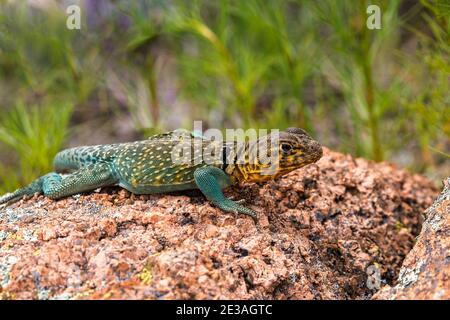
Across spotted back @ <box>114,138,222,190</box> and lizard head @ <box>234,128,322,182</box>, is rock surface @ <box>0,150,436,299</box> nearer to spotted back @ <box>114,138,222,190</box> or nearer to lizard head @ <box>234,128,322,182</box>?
spotted back @ <box>114,138,222,190</box>

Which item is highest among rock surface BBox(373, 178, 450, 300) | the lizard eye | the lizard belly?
the lizard eye

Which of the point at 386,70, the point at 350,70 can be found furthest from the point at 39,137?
the point at 386,70

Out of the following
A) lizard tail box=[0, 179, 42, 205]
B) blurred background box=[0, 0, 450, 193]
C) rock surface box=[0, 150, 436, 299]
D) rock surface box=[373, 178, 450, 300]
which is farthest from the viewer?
blurred background box=[0, 0, 450, 193]

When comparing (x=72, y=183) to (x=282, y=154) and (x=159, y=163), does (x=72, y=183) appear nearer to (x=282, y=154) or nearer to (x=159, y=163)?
(x=159, y=163)

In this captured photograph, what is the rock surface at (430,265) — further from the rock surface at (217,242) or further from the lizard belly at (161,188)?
the lizard belly at (161,188)

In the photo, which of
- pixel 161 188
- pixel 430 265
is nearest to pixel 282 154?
pixel 161 188

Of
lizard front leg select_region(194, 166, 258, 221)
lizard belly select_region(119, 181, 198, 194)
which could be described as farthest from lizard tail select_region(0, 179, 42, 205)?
lizard front leg select_region(194, 166, 258, 221)

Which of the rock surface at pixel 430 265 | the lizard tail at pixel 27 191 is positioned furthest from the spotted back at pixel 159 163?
the rock surface at pixel 430 265
